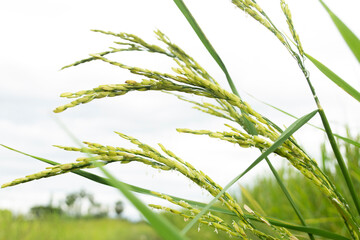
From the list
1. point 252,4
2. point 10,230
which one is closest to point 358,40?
point 252,4

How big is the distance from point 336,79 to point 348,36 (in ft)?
0.41

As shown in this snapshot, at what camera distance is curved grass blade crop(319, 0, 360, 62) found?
0.95 m

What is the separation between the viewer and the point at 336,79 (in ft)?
3.40

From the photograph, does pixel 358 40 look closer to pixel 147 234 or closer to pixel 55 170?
pixel 55 170

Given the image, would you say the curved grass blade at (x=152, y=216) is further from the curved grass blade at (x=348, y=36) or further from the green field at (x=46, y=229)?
the green field at (x=46, y=229)

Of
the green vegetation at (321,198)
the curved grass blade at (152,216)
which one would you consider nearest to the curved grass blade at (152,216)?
the curved grass blade at (152,216)

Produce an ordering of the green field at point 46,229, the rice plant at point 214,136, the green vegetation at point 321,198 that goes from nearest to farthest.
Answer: the rice plant at point 214,136
the green vegetation at point 321,198
the green field at point 46,229

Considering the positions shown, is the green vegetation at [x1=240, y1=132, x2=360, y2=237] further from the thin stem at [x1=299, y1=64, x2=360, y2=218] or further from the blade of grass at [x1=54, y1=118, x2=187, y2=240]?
the blade of grass at [x1=54, y1=118, x2=187, y2=240]

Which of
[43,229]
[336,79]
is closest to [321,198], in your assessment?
[336,79]

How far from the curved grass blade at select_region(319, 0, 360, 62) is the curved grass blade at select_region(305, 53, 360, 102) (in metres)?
0.08

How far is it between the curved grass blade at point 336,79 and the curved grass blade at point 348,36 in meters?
0.08

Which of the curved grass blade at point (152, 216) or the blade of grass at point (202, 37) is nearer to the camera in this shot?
the curved grass blade at point (152, 216)

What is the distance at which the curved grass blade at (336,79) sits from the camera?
100 centimetres

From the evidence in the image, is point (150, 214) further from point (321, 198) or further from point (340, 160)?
point (321, 198)
